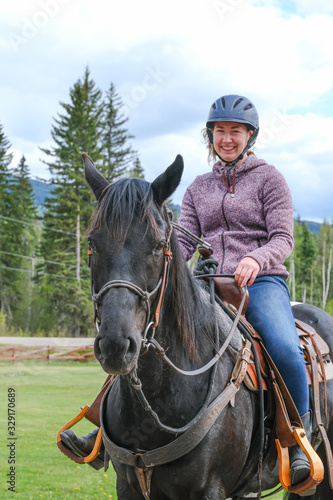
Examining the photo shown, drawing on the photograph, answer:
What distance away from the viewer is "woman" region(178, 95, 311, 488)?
3.95 meters

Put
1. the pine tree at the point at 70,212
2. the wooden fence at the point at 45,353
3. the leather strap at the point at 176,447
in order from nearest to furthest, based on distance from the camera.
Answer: the leather strap at the point at 176,447 < the wooden fence at the point at 45,353 < the pine tree at the point at 70,212

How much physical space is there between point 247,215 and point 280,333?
0.93m

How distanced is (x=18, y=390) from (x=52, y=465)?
11025mm

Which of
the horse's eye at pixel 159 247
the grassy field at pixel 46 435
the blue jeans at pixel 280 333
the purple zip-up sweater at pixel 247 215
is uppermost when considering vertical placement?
the purple zip-up sweater at pixel 247 215

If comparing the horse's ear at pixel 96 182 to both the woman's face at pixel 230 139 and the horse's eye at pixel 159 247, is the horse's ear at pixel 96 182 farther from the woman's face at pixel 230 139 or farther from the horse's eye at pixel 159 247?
the woman's face at pixel 230 139

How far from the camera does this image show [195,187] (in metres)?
4.65

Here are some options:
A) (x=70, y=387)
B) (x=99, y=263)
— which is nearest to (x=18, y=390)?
(x=70, y=387)

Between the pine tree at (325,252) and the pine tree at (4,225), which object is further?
the pine tree at (325,252)

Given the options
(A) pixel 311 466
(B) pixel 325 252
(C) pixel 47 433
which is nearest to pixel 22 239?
(B) pixel 325 252

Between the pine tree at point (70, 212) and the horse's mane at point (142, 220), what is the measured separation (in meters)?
40.7

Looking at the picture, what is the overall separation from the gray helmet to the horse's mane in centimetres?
162

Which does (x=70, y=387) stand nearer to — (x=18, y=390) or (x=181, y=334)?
(x=18, y=390)

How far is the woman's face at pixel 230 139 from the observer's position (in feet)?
14.9

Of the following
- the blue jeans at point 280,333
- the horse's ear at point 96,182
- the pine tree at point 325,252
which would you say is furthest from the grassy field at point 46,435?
the pine tree at point 325,252
